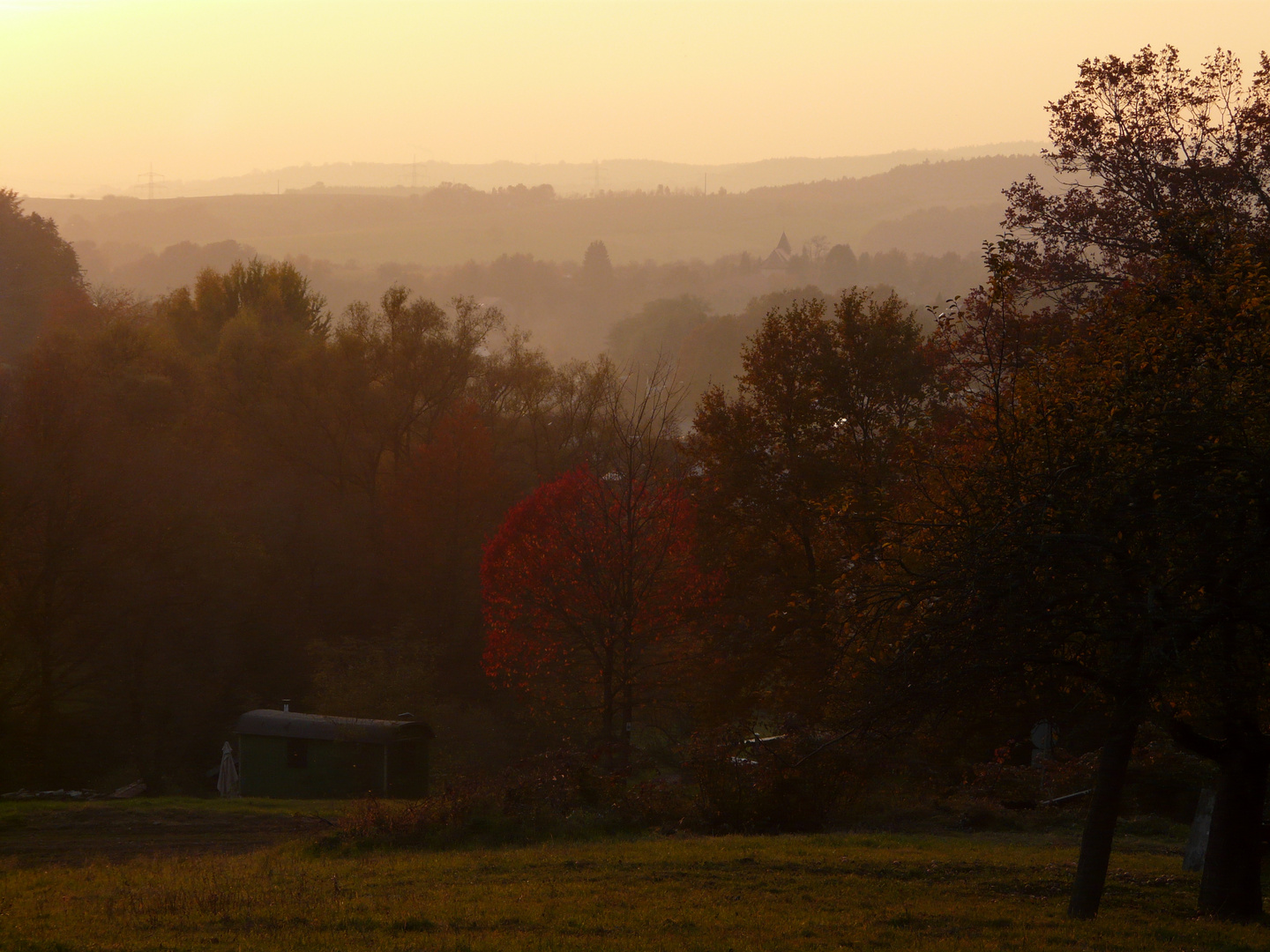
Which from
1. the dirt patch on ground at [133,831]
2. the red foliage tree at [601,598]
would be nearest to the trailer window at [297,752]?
the red foliage tree at [601,598]

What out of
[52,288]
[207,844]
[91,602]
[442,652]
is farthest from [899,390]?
[52,288]

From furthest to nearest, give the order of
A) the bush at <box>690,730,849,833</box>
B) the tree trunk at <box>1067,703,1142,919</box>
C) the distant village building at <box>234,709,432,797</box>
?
the distant village building at <box>234,709,432,797</box> < the bush at <box>690,730,849,833</box> < the tree trunk at <box>1067,703,1142,919</box>

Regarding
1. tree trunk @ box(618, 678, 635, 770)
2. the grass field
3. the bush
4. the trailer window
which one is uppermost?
the grass field

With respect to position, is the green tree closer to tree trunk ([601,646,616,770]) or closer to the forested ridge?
the forested ridge

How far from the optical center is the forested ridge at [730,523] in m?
11.4

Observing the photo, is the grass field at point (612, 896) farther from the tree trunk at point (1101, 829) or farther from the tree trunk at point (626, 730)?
the tree trunk at point (626, 730)

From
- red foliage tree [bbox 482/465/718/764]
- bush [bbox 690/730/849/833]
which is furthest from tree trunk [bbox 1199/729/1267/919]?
red foliage tree [bbox 482/465/718/764]

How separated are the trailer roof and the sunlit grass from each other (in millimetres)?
13864

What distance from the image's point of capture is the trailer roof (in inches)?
1321

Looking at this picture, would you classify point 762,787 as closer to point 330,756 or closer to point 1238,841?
point 1238,841

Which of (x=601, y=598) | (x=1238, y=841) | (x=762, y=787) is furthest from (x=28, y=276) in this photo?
(x=1238, y=841)

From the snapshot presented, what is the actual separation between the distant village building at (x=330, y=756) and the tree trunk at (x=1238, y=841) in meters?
24.5

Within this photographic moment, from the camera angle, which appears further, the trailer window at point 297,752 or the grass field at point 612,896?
the trailer window at point 297,752

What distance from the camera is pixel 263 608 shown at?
49.4 metres
